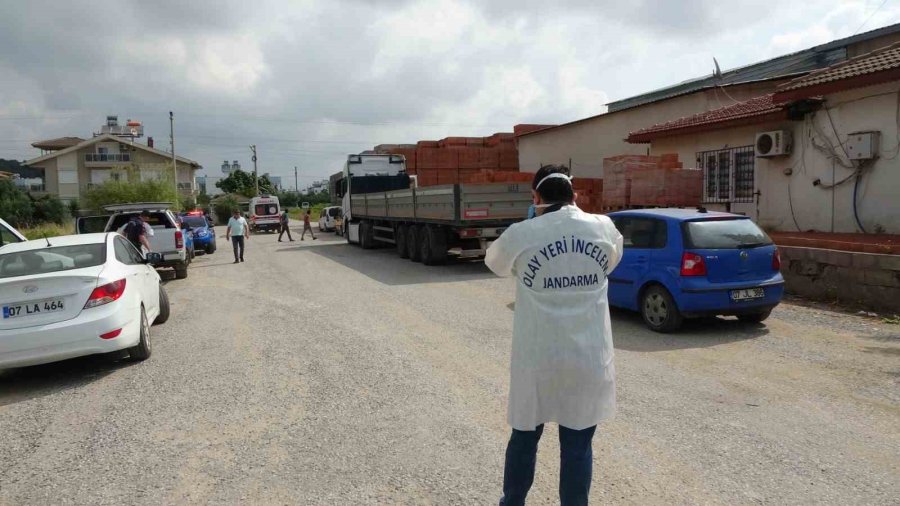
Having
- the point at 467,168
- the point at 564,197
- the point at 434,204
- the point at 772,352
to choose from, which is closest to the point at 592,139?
the point at 467,168

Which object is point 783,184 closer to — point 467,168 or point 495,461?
point 495,461

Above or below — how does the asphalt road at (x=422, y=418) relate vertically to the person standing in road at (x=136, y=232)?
below

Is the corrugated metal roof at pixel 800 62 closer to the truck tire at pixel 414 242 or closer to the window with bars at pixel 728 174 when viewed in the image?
the window with bars at pixel 728 174

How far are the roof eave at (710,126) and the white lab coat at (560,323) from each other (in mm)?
12279

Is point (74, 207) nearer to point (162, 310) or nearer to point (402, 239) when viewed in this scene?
point (402, 239)

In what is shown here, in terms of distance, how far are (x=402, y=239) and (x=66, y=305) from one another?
12.4 m

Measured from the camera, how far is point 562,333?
108 inches

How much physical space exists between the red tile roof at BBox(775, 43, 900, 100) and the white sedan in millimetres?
11507

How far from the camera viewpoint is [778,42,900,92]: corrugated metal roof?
35.5 feet

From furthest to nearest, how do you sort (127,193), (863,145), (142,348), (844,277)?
(127,193)
(863,145)
(844,277)
(142,348)

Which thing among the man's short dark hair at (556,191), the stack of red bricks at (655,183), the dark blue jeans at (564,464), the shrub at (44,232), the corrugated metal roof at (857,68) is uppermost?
the corrugated metal roof at (857,68)

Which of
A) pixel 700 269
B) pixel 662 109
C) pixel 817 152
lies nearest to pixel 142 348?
pixel 700 269

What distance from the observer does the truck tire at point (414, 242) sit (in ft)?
56.4

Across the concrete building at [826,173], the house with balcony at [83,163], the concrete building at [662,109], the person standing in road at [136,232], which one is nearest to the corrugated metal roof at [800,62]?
the concrete building at [662,109]
